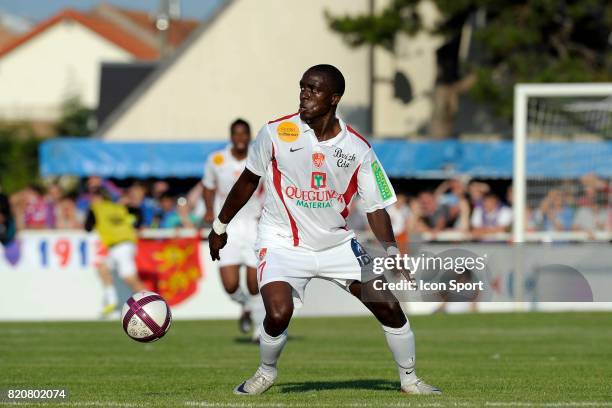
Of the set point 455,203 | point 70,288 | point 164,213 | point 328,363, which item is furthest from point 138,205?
point 328,363

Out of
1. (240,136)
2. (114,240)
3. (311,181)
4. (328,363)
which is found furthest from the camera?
(114,240)

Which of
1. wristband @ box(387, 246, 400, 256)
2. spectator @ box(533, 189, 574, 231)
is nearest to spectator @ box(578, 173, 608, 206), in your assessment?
spectator @ box(533, 189, 574, 231)

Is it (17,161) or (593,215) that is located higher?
A: (593,215)

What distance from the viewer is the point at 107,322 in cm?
2161

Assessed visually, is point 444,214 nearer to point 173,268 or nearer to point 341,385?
point 173,268

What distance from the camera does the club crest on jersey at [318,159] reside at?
959 cm

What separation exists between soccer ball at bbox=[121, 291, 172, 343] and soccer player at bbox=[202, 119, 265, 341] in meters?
6.19

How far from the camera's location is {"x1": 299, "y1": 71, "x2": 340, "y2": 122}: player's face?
9.48 m

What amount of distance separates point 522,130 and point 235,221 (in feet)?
26.7

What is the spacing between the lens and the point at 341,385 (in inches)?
430

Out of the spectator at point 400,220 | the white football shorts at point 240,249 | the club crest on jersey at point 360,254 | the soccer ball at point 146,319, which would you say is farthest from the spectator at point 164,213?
the club crest on jersey at point 360,254

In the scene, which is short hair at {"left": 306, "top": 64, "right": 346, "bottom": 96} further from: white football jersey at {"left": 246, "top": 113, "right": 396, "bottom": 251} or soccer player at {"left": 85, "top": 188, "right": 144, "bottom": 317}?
soccer player at {"left": 85, "top": 188, "right": 144, "bottom": 317}

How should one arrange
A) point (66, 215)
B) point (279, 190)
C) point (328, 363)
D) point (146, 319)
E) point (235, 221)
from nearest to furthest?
point (279, 190) < point (146, 319) < point (328, 363) < point (235, 221) < point (66, 215)

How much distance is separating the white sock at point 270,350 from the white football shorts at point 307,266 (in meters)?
0.29
